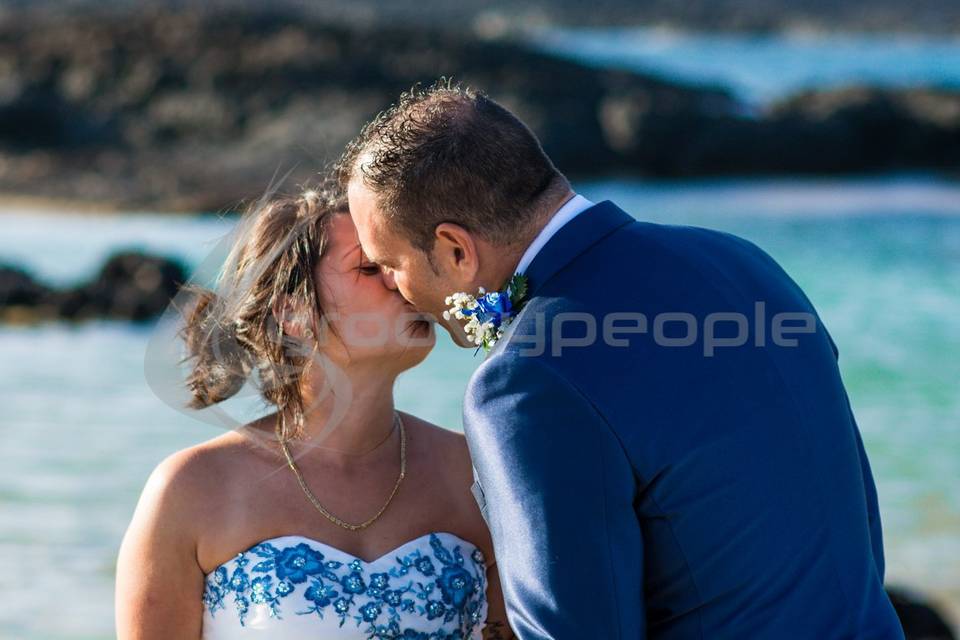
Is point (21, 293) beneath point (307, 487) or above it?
above

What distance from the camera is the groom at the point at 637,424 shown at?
2264 millimetres

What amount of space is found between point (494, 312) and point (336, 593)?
0.79 metres

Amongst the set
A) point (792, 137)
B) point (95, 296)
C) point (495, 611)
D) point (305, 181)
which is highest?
point (792, 137)

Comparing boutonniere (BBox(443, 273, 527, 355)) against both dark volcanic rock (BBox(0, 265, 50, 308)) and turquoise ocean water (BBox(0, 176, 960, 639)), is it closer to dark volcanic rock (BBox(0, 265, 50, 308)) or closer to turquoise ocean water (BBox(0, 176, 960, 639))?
turquoise ocean water (BBox(0, 176, 960, 639))

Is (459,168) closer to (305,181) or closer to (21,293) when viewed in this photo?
(305,181)

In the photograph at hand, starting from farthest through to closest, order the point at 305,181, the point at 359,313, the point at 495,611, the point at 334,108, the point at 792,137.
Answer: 1. the point at 792,137
2. the point at 334,108
3. the point at 305,181
4. the point at 495,611
5. the point at 359,313

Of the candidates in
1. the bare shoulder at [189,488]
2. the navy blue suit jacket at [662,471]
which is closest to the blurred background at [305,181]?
the bare shoulder at [189,488]

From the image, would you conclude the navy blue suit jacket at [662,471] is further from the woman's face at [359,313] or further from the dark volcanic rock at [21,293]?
the dark volcanic rock at [21,293]

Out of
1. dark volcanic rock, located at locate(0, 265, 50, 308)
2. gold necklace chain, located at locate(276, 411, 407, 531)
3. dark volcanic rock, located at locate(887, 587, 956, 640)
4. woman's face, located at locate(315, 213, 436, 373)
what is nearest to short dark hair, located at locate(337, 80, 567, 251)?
woman's face, located at locate(315, 213, 436, 373)

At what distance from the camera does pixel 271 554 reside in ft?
9.48

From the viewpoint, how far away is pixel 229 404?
329 centimetres

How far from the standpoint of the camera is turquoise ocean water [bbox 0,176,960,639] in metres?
6.98

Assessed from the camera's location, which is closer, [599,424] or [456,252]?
[599,424]

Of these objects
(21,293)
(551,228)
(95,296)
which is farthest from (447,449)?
(21,293)
